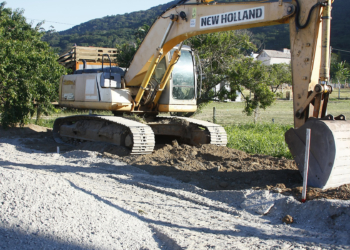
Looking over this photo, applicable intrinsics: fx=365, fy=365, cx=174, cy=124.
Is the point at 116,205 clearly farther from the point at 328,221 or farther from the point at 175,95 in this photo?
the point at 175,95

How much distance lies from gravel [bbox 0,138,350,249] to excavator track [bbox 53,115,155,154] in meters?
2.68

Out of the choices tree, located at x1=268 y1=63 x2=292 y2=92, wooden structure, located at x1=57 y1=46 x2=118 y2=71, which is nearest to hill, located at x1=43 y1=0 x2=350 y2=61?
tree, located at x1=268 y1=63 x2=292 y2=92

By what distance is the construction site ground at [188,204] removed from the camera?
12.8 feet

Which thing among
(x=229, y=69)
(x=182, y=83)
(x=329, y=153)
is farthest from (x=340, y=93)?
(x=329, y=153)

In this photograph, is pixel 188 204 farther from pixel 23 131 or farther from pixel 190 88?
pixel 23 131

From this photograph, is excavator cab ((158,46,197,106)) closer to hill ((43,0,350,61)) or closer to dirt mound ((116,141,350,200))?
dirt mound ((116,141,350,200))

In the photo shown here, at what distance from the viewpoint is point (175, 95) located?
32.7 feet

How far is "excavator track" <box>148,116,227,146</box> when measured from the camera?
381 inches

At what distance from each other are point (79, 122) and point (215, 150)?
4.75 m

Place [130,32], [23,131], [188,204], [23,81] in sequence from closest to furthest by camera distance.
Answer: [188,204], [23,81], [23,131], [130,32]

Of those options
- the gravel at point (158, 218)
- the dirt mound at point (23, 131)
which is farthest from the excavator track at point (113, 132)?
the gravel at point (158, 218)

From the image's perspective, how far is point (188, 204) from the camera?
17.8 ft

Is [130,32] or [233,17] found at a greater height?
[130,32]

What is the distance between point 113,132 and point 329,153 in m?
5.83
